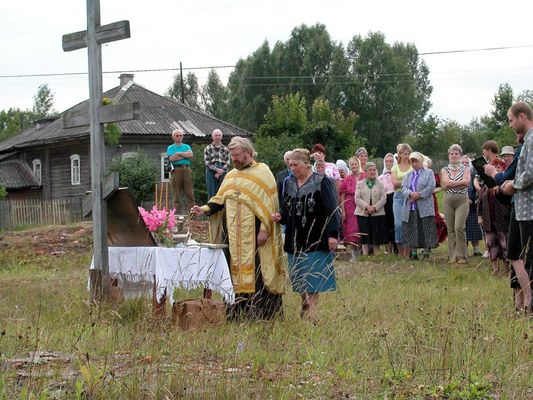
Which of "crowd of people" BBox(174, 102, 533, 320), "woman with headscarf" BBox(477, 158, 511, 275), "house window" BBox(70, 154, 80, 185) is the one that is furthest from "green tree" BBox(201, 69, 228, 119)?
"crowd of people" BBox(174, 102, 533, 320)

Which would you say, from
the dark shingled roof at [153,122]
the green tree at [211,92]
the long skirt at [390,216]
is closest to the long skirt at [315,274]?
the long skirt at [390,216]

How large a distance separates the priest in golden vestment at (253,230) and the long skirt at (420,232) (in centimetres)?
582

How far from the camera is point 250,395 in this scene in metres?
4.58

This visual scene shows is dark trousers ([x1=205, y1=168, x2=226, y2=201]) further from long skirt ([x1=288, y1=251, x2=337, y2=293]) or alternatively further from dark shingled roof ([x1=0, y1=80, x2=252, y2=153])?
dark shingled roof ([x1=0, y1=80, x2=252, y2=153])

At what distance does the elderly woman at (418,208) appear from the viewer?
1384 cm

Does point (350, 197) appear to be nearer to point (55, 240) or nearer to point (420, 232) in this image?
point (420, 232)

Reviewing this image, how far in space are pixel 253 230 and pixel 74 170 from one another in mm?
37050

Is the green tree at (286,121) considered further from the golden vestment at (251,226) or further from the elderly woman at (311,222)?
the elderly woman at (311,222)

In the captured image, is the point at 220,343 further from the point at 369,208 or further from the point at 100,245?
the point at 369,208

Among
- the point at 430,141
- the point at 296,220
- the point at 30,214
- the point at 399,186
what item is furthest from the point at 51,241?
the point at 430,141

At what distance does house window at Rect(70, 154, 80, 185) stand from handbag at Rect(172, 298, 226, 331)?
122 feet

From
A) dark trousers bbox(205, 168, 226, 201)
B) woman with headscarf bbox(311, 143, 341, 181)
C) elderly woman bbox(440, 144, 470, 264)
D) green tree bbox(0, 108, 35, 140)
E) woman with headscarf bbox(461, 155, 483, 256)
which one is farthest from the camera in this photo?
green tree bbox(0, 108, 35, 140)

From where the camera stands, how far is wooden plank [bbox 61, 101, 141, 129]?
28.3 ft

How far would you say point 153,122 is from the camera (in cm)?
4219
